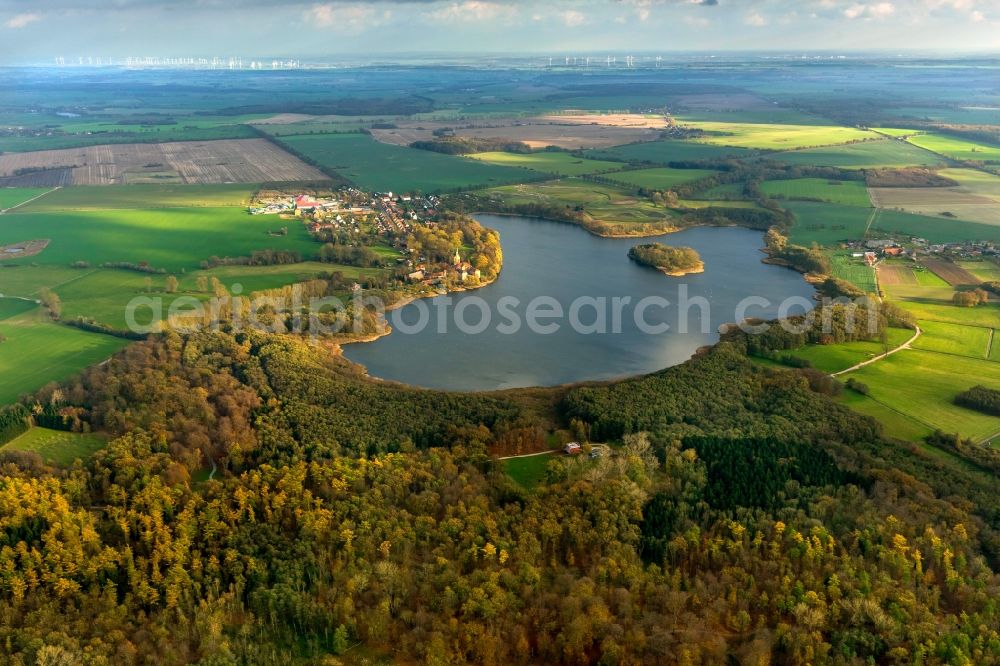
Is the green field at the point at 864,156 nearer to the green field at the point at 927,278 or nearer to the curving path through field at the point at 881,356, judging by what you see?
the green field at the point at 927,278

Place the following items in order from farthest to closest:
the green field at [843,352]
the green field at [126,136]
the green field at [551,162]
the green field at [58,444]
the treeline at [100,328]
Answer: the green field at [126,136]
the green field at [551,162]
the treeline at [100,328]
the green field at [843,352]
the green field at [58,444]

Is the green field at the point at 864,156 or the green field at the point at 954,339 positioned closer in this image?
Result: the green field at the point at 954,339

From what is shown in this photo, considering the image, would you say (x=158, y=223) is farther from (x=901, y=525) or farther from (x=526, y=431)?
(x=901, y=525)

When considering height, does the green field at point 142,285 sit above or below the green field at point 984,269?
above

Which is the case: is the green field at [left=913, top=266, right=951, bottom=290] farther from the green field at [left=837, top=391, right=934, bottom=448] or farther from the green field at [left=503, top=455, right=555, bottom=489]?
the green field at [left=503, top=455, right=555, bottom=489]

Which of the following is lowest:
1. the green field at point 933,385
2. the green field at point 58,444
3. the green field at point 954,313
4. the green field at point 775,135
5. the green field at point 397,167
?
the green field at point 933,385

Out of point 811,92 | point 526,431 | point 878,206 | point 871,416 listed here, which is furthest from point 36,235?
point 811,92

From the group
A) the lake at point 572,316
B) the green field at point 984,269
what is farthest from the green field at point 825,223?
the green field at point 984,269

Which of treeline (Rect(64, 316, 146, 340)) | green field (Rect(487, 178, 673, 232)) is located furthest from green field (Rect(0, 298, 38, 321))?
green field (Rect(487, 178, 673, 232))
